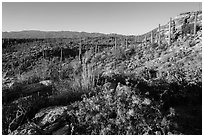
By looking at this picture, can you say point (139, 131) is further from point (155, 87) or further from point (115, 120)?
point (155, 87)

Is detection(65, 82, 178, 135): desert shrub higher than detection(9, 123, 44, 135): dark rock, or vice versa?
detection(65, 82, 178, 135): desert shrub

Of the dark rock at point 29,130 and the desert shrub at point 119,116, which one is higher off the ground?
the desert shrub at point 119,116

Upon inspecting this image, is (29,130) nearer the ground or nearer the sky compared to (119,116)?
nearer the ground

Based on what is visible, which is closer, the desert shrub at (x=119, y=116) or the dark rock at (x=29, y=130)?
the desert shrub at (x=119, y=116)

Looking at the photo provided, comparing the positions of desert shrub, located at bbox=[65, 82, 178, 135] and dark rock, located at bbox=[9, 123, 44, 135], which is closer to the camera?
desert shrub, located at bbox=[65, 82, 178, 135]

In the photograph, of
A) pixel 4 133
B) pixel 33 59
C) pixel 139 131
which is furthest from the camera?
pixel 33 59

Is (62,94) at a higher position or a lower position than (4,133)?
higher

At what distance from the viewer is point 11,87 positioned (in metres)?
5.46

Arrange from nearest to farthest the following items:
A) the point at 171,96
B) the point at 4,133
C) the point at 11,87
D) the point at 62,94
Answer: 1. the point at 4,133
2. the point at 171,96
3. the point at 62,94
4. the point at 11,87

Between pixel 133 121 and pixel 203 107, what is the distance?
1.19m

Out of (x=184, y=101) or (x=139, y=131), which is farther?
(x=184, y=101)

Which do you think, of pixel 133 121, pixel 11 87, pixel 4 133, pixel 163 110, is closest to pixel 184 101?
pixel 163 110

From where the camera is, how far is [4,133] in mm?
3838

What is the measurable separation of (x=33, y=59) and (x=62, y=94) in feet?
35.8
